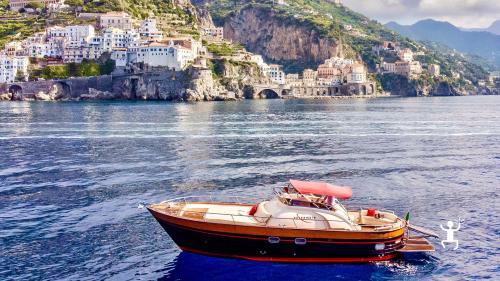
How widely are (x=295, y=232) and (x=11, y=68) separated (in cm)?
14918

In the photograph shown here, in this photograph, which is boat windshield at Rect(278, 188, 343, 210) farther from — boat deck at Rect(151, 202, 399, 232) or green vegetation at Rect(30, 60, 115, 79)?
green vegetation at Rect(30, 60, 115, 79)

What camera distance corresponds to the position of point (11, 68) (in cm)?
15138

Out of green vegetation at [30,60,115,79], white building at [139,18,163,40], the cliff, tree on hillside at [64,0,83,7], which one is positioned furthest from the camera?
tree on hillside at [64,0,83,7]

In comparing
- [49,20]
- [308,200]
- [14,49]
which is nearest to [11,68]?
[14,49]

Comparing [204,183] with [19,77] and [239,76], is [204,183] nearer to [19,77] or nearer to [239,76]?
[19,77]

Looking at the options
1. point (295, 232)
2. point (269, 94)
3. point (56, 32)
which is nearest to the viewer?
point (295, 232)

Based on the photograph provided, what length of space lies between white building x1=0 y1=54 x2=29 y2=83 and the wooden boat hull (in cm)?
14548

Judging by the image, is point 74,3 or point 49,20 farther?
point 74,3

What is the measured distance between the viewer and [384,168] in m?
42.3

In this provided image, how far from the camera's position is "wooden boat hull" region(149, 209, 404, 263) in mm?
21844

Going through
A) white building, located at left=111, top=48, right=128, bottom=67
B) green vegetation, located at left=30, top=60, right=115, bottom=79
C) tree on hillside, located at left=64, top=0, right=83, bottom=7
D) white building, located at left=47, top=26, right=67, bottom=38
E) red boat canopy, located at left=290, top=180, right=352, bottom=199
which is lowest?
red boat canopy, located at left=290, top=180, right=352, bottom=199

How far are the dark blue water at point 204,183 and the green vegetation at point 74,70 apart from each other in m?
84.0

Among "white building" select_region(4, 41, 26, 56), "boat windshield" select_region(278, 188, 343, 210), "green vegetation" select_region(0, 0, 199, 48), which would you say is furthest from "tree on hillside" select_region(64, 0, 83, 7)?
"boat windshield" select_region(278, 188, 343, 210)

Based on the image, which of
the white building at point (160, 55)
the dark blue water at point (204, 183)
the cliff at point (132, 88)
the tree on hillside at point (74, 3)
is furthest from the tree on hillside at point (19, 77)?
the dark blue water at point (204, 183)
